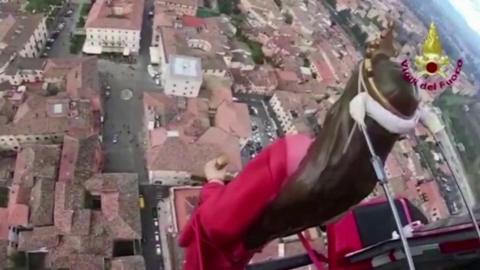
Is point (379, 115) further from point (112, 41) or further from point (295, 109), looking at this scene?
point (112, 41)

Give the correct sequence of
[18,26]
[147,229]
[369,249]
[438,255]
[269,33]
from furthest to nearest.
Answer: [269,33] → [18,26] → [147,229] → [369,249] → [438,255]

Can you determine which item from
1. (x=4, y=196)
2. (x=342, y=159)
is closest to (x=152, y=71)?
(x=4, y=196)

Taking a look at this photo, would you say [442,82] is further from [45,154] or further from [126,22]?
[126,22]

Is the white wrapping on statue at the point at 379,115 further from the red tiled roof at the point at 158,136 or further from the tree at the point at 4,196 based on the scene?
the tree at the point at 4,196

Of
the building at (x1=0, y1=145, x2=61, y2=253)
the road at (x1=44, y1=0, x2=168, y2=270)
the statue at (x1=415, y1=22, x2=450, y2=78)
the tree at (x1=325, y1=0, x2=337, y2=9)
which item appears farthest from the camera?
the tree at (x1=325, y1=0, x2=337, y2=9)

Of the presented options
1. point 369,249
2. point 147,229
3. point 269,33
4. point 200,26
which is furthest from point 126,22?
point 369,249

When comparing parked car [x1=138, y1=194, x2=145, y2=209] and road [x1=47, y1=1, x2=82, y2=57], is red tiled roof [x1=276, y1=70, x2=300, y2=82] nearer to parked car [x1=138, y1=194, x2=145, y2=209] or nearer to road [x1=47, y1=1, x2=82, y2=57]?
parked car [x1=138, y1=194, x2=145, y2=209]

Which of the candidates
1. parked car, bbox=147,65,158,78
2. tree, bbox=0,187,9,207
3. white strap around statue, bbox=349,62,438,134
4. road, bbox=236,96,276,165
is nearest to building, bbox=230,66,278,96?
road, bbox=236,96,276,165

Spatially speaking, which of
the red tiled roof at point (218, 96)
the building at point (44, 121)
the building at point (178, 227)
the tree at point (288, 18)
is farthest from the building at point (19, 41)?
the tree at point (288, 18)
